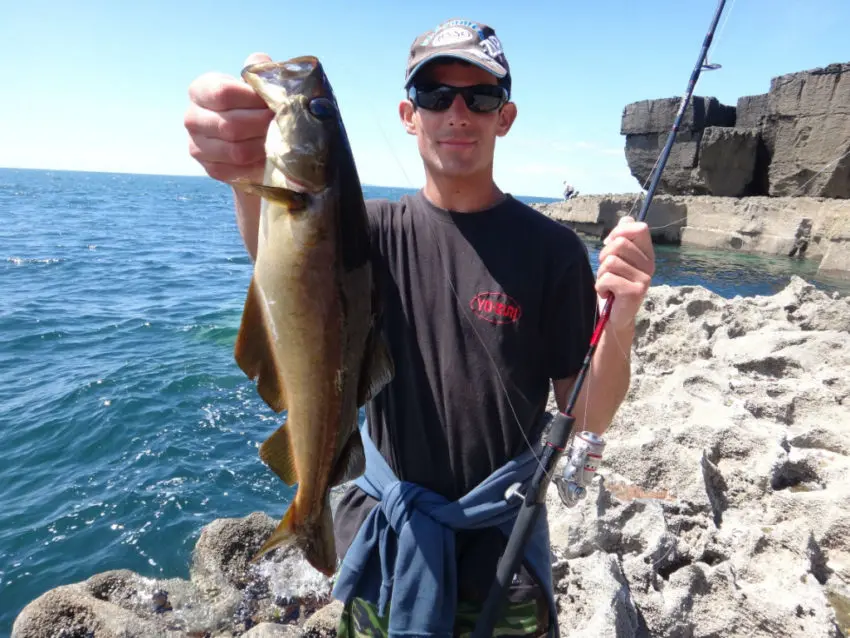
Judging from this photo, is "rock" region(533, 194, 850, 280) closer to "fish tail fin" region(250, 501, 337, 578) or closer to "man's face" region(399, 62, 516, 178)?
"man's face" region(399, 62, 516, 178)

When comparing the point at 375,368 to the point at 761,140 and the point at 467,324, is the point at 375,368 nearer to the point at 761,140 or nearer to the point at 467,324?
the point at 467,324

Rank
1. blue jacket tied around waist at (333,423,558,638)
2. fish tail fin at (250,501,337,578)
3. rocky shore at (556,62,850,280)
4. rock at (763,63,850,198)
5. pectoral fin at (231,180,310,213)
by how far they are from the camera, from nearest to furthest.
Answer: pectoral fin at (231,180,310,213) → fish tail fin at (250,501,337,578) → blue jacket tied around waist at (333,423,558,638) → rocky shore at (556,62,850,280) → rock at (763,63,850,198)

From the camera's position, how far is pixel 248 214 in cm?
208

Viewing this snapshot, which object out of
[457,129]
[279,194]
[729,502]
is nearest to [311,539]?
[279,194]

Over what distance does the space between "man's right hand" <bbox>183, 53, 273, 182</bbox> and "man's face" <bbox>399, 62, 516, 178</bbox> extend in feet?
1.97

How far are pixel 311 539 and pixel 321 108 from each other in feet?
4.75

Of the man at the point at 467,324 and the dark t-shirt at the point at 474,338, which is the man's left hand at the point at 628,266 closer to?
the man at the point at 467,324

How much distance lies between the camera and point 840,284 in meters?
20.6

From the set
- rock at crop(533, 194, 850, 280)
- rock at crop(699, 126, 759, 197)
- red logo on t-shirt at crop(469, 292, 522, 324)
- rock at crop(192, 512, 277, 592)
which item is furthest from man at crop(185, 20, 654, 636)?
rock at crop(699, 126, 759, 197)

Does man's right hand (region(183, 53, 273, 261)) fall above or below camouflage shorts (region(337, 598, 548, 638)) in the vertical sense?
above

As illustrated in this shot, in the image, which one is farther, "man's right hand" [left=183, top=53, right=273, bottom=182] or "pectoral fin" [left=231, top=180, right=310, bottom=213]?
"man's right hand" [left=183, top=53, right=273, bottom=182]

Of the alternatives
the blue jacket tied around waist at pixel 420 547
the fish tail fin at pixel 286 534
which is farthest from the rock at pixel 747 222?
the fish tail fin at pixel 286 534

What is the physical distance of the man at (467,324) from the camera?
2.07 metres

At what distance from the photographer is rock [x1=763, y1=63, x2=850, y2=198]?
26.9 m
